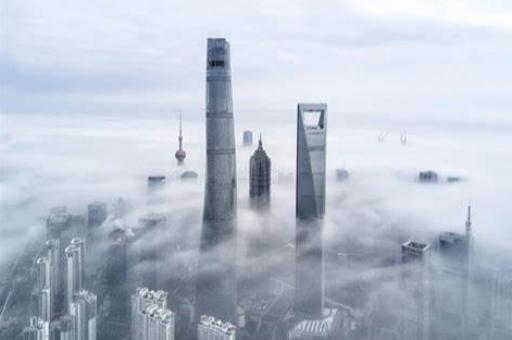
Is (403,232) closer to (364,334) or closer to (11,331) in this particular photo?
(364,334)

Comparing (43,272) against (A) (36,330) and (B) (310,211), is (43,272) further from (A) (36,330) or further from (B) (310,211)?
(B) (310,211)

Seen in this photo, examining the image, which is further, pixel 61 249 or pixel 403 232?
pixel 403 232

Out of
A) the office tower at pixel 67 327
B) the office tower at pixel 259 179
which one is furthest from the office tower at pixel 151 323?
the office tower at pixel 259 179

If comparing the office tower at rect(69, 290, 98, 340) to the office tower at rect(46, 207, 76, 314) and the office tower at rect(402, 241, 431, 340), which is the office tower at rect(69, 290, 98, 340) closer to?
the office tower at rect(46, 207, 76, 314)

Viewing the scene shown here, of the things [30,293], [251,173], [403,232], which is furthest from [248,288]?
[30,293]

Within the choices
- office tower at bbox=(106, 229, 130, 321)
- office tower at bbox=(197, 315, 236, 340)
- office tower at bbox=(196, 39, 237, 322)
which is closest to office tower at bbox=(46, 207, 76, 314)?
office tower at bbox=(106, 229, 130, 321)

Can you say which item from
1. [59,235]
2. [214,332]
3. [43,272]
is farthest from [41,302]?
[214,332]
